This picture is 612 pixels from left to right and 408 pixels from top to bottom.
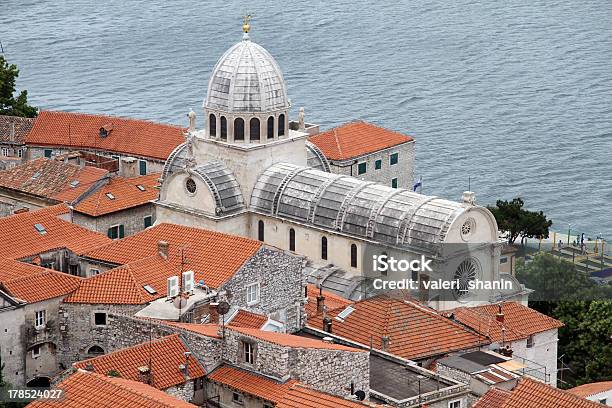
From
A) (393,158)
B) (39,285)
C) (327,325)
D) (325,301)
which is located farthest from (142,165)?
(327,325)

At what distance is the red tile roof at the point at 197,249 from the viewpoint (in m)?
61.8

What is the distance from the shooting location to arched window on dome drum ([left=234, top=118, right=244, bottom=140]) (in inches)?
3081

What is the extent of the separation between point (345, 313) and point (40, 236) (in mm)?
14267

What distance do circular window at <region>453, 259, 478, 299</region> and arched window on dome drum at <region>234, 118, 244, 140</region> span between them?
11.6 meters

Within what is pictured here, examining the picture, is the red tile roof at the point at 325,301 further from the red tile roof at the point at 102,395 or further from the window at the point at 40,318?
the red tile roof at the point at 102,395

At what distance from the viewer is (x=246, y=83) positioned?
77.9 m

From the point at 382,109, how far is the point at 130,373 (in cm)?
8754

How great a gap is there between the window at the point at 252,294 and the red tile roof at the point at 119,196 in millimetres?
21691

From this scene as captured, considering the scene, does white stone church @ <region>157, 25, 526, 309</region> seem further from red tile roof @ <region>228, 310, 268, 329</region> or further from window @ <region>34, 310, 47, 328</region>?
window @ <region>34, 310, 47, 328</region>

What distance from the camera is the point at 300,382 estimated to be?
51.9 meters

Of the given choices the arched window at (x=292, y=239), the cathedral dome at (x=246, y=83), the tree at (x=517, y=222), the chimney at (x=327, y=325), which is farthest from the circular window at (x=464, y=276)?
the tree at (x=517, y=222)

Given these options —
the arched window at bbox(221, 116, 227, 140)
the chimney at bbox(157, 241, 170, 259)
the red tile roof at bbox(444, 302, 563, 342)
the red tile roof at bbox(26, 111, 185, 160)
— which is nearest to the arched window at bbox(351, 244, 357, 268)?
the red tile roof at bbox(444, 302, 563, 342)

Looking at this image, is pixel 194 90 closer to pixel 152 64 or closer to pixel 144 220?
pixel 152 64

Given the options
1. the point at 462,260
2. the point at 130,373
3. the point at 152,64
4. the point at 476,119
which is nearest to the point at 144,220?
the point at 462,260
